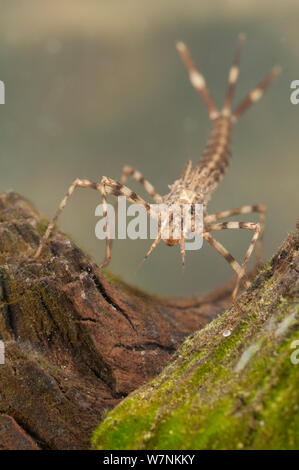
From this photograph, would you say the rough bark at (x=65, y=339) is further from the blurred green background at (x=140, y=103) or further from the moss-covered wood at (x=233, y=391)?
the blurred green background at (x=140, y=103)

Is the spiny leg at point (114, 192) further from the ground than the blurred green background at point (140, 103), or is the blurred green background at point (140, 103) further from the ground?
the blurred green background at point (140, 103)

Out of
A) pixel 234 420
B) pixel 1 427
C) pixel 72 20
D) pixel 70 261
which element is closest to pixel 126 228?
pixel 70 261

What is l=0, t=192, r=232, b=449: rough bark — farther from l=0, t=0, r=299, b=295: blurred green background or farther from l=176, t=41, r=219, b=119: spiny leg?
l=176, t=41, r=219, b=119: spiny leg

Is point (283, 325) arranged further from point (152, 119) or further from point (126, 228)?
point (152, 119)

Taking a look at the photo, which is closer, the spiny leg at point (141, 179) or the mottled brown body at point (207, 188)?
the mottled brown body at point (207, 188)

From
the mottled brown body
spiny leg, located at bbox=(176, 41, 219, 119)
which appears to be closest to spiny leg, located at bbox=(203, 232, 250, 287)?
the mottled brown body

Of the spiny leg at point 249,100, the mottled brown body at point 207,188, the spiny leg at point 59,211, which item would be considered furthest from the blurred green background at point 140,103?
the spiny leg at point 59,211
